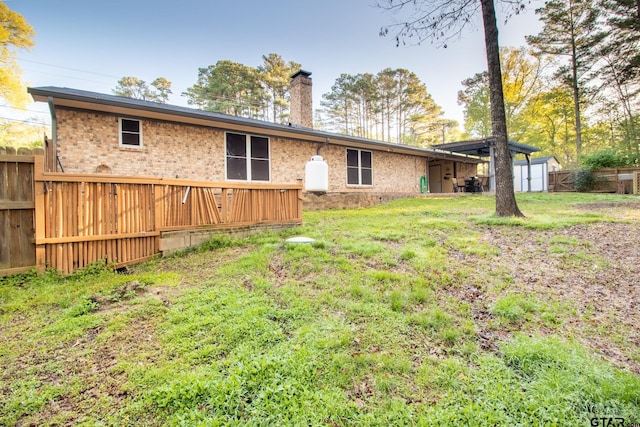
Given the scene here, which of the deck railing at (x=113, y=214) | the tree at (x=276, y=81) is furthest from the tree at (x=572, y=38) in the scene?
the deck railing at (x=113, y=214)

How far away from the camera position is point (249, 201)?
5.79 metres

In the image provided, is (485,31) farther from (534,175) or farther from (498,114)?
(534,175)

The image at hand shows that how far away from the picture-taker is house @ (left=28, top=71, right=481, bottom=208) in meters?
7.23

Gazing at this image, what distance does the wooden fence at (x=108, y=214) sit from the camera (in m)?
3.76

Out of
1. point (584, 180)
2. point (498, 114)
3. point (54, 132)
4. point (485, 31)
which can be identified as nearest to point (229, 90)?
point (54, 132)

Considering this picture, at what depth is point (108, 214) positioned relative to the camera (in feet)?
13.7

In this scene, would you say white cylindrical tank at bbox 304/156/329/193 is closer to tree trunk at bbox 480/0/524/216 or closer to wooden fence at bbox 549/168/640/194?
tree trunk at bbox 480/0/524/216

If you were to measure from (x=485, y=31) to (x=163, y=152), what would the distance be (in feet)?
30.0

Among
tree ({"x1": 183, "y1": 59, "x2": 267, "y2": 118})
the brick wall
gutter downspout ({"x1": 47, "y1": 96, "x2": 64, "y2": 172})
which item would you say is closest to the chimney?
the brick wall

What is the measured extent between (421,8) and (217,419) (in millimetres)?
9611

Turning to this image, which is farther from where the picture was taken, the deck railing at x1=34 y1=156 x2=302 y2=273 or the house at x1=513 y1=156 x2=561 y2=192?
the house at x1=513 y1=156 x2=561 y2=192

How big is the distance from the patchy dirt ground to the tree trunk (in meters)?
1.27

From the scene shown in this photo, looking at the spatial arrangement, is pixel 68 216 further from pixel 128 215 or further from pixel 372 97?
pixel 372 97

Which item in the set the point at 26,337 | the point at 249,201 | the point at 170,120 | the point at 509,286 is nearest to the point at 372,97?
the point at 170,120
